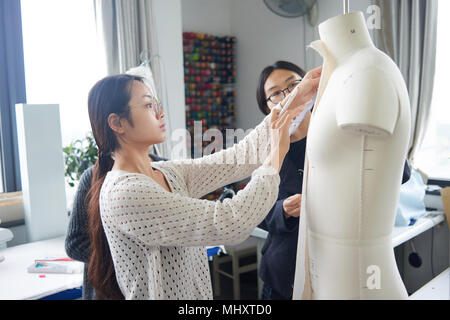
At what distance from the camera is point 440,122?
2.95 meters

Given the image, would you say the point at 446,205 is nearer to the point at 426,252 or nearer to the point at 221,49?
the point at 426,252

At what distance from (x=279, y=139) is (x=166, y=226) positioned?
35 centimetres

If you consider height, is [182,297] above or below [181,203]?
below

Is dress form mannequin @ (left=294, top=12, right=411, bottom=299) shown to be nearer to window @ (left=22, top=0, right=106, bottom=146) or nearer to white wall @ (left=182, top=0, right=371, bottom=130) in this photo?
window @ (left=22, top=0, right=106, bottom=146)

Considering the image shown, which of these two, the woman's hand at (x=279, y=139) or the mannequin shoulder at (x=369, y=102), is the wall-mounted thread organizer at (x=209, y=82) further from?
the mannequin shoulder at (x=369, y=102)

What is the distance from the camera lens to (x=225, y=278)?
141 inches

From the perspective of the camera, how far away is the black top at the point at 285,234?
1.26 metres

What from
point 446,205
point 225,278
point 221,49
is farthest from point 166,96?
point 446,205

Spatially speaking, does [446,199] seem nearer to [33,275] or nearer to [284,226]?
[284,226]

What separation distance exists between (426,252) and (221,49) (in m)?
2.88

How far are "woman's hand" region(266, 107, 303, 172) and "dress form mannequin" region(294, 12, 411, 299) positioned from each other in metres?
0.07

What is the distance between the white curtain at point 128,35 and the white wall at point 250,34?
3.43 ft

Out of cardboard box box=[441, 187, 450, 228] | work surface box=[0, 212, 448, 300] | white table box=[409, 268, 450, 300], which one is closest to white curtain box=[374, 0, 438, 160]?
cardboard box box=[441, 187, 450, 228]

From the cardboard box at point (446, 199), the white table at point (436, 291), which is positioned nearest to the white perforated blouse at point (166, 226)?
the white table at point (436, 291)
